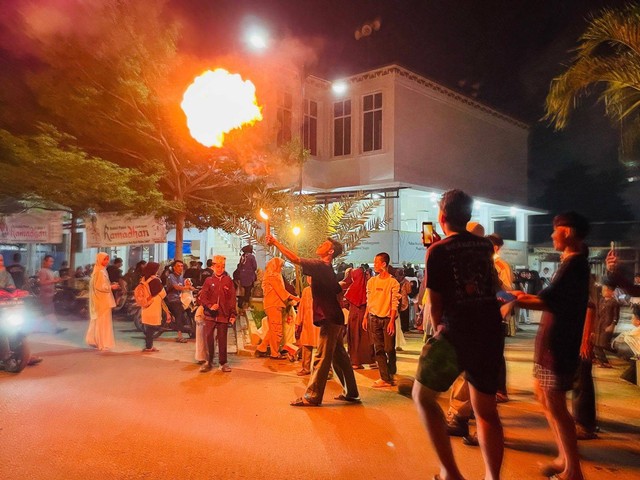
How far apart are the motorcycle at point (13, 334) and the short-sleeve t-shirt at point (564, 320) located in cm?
735

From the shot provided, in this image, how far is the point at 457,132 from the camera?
23188 millimetres

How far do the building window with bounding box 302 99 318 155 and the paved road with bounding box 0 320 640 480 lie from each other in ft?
46.1

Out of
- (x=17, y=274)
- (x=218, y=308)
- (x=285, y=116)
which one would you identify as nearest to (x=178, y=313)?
(x=218, y=308)

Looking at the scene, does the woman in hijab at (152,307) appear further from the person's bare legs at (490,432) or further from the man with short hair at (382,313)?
the person's bare legs at (490,432)

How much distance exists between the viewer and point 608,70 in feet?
30.0

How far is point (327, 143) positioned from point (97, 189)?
10524 mm

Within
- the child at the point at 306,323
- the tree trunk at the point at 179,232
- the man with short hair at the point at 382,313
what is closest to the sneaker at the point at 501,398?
the man with short hair at the point at 382,313

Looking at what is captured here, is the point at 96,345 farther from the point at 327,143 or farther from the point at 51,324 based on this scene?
the point at 327,143

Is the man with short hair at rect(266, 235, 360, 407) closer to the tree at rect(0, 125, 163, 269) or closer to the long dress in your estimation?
the long dress

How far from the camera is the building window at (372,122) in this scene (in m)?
20.3

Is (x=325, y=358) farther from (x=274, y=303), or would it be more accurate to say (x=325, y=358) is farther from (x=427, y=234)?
(x=274, y=303)

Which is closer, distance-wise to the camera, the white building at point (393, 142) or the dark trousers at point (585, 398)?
the dark trousers at point (585, 398)

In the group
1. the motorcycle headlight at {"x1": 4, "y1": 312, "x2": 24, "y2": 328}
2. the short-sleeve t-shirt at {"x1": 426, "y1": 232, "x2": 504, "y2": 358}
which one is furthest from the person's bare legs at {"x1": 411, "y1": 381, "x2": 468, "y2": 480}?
the motorcycle headlight at {"x1": 4, "y1": 312, "x2": 24, "y2": 328}

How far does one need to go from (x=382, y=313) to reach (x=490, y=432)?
4.02 metres
